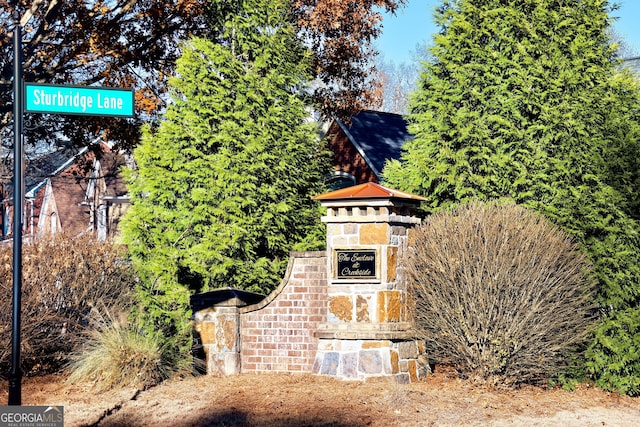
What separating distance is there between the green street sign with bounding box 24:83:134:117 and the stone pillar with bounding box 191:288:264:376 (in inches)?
186

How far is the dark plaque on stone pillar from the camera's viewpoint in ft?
36.4

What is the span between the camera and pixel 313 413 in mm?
8953

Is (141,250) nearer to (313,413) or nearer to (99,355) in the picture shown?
(99,355)

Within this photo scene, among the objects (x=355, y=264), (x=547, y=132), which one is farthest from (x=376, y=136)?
(x=355, y=264)

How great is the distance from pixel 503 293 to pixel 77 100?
225 inches

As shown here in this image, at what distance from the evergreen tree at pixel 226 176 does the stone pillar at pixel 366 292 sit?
2.75 meters

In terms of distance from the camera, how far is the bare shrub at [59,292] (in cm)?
1186

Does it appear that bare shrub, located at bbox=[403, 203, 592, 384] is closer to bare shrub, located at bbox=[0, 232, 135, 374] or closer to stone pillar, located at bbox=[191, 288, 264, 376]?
stone pillar, located at bbox=[191, 288, 264, 376]

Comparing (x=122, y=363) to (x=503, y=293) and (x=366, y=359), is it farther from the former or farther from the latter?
(x=503, y=293)

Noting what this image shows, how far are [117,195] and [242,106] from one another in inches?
813

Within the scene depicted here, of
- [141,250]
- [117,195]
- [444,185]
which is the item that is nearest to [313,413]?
[444,185]

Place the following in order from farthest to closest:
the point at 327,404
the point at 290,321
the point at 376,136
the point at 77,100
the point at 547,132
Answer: the point at 376,136 → the point at 547,132 → the point at 290,321 → the point at 327,404 → the point at 77,100

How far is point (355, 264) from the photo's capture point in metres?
11.2

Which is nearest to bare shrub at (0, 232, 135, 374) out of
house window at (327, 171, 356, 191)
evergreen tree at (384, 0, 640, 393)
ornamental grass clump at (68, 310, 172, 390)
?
ornamental grass clump at (68, 310, 172, 390)
